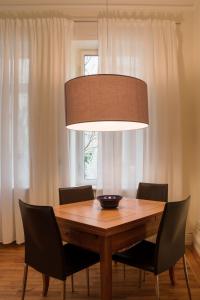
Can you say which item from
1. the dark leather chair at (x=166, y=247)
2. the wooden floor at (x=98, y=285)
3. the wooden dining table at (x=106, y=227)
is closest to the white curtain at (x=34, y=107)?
the wooden floor at (x=98, y=285)

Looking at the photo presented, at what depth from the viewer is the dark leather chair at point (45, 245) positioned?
1.61m

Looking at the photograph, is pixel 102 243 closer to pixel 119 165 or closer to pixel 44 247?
pixel 44 247

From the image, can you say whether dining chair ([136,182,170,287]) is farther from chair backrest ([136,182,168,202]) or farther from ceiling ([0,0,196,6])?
ceiling ([0,0,196,6])

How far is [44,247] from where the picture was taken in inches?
66.9

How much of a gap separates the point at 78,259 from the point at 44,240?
0.36 metres

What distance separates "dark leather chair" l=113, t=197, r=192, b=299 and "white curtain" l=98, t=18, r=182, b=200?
137 centimetres

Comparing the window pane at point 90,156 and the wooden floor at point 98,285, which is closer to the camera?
the wooden floor at point 98,285

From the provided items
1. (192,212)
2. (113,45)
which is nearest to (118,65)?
(113,45)

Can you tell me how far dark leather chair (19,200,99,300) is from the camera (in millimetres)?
1612

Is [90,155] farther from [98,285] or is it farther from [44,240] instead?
[44,240]

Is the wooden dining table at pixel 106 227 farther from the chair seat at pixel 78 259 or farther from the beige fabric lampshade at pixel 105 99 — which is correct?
the beige fabric lampshade at pixel 105 99

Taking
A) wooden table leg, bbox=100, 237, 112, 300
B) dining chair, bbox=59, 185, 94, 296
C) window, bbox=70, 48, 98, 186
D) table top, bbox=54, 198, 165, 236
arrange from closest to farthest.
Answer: wooden table leg, bbox=100, 237, 112, 300 < table top, bbox=54, 198, 165, 236 < dining chair, bbox=59, 185, 94, 296 < window, bbox=70, 48, 98, 186

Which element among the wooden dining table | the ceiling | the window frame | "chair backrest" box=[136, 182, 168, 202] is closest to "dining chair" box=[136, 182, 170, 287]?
"chair backrest" box=[136, 182, 168, 202]

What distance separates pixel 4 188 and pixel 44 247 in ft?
5.87
